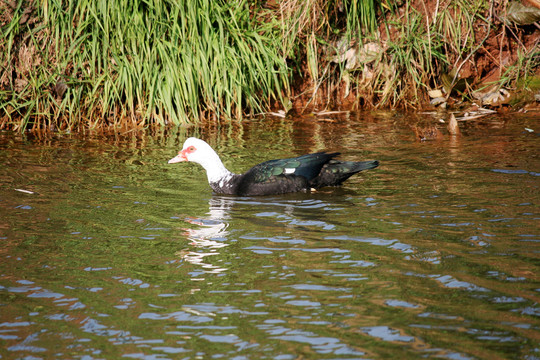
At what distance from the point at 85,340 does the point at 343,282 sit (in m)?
1.51

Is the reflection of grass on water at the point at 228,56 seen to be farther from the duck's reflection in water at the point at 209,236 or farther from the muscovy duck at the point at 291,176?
the duck's reflection in water at the point at 209,236

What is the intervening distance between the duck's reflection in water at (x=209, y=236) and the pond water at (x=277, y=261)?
2cm

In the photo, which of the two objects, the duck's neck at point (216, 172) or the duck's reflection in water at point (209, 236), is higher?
the duck's neck at point (216, 172)

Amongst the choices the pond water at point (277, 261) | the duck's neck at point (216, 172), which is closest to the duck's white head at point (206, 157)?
the duck's neck at point (216, 172)

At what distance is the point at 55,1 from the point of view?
384 inches

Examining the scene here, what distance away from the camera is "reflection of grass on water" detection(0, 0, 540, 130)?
977 cm

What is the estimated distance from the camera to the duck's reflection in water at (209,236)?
4785 millimetres

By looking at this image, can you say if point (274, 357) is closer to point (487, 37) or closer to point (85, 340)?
point (85, 340)

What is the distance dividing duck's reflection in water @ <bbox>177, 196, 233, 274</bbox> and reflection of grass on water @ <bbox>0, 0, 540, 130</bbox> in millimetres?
3703

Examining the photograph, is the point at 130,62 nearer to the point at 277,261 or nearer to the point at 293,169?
the point at 293,169

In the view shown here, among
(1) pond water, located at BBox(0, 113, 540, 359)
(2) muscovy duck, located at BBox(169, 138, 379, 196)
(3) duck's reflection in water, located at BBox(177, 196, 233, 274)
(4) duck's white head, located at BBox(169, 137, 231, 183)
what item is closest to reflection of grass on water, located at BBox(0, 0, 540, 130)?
(1) pond water, located at BBox(0, 113, 540, 359)

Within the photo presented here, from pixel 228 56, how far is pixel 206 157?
3.03m

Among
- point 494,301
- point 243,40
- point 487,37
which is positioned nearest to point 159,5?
point 243,40

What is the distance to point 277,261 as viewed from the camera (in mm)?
4695
